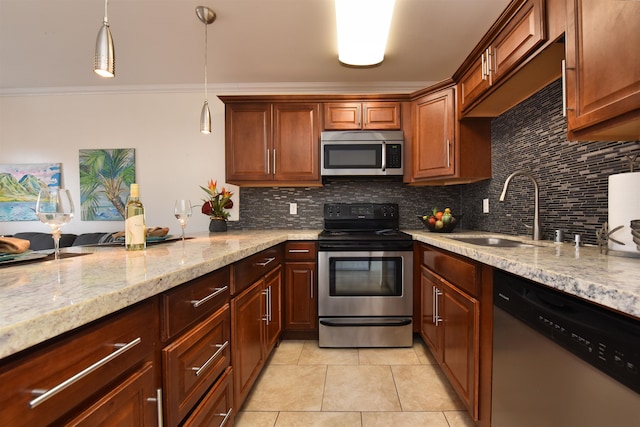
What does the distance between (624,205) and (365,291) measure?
164cm

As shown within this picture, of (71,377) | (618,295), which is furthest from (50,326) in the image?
(618,295)

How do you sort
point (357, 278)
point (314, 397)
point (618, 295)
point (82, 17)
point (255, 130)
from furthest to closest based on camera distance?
point (255, 130)
point (357, 278)
point (82, 17)
point (314, 397)
point (618, 295)

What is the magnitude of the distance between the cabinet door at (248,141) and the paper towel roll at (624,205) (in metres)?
2.31

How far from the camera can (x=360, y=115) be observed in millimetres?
2764

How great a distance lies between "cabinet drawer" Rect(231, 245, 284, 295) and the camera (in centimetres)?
140

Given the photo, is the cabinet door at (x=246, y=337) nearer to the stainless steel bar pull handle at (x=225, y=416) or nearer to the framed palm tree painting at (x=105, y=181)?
the stainless steel bar pull handle at (x=225, y=416)

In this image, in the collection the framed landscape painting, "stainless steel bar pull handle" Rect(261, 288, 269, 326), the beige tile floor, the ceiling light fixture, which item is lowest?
the beige tile floor

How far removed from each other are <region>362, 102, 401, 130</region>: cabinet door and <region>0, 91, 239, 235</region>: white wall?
5.08ft

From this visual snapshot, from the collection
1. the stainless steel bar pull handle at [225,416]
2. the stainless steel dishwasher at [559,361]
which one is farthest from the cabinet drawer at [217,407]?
the stainless steel dishwasher at [559,361]

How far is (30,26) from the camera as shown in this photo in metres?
2.22

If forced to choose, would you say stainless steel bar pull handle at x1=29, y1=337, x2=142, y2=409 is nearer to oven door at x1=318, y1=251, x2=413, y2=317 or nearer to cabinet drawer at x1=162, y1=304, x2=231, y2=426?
cabinet drawer at x1=162, y1=304, x2=231, y2=426

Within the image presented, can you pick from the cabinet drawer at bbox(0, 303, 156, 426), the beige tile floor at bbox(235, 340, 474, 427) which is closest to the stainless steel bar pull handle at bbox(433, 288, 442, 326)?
the beige tile floor at bbox(235, 340, 474, 427)

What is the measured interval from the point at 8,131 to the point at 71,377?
4.22m

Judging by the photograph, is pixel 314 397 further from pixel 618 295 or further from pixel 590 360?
pixel 618 295
